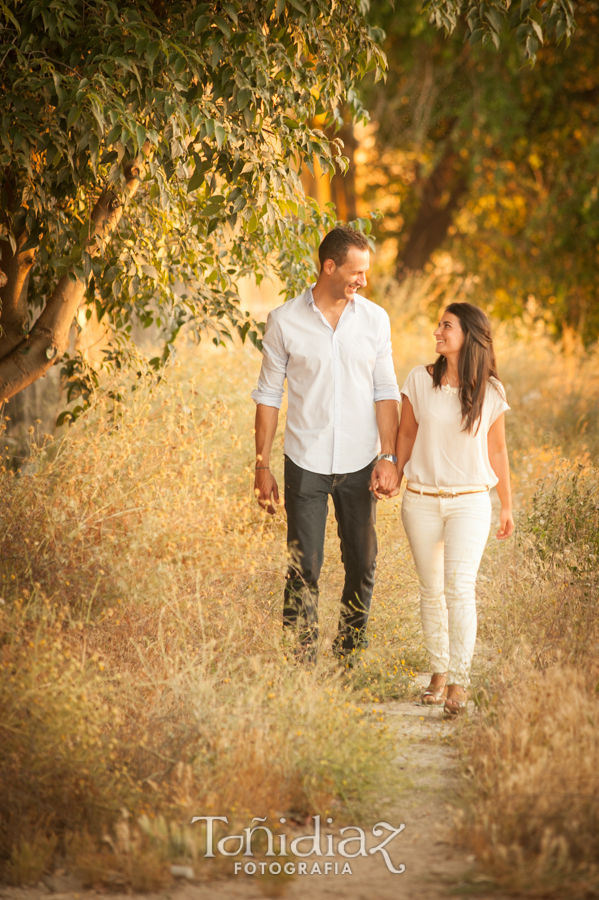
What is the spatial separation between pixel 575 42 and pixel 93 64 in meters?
9.75

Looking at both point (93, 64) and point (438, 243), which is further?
point (438, 243)

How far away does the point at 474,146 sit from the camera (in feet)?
38.3

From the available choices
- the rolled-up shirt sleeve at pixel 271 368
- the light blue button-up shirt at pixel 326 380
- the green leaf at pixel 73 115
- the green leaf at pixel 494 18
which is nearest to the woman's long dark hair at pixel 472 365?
the light blue button-up shirt at pixel 326 380

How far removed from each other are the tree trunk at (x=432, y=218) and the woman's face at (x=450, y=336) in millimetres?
10397

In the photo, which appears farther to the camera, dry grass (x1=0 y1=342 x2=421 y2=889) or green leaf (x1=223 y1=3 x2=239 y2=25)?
green leaf (x1=223 y1=3 x2=239 y2=25)

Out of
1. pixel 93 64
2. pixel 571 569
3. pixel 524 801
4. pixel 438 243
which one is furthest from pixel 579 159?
pixel 524 801

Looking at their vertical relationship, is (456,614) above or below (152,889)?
above

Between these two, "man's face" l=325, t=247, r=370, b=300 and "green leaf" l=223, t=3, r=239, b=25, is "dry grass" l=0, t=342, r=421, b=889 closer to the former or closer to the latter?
"man's face" l=325, t=247, r=370, b=300

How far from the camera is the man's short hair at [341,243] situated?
362 cm

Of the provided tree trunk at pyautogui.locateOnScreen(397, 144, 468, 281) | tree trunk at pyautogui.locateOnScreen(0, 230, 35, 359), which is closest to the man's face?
tree trunk at pyautogui.locateOnScreen(0, 230, 35, 359)

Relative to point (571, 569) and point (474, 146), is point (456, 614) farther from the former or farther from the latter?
point (474, 146)

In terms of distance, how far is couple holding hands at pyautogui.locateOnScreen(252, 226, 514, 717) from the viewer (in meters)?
3.59

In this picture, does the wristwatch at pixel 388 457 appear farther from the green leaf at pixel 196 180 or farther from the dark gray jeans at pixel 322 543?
the green leaf at pixel 196 180

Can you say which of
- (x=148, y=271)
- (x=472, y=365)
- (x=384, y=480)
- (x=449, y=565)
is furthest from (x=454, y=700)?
(x=148, y=271)
